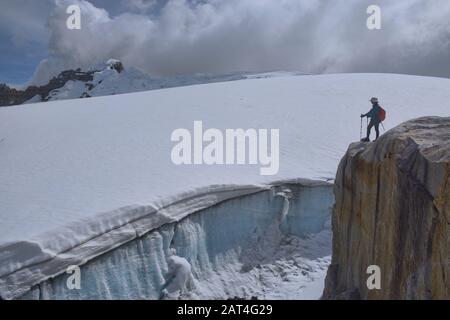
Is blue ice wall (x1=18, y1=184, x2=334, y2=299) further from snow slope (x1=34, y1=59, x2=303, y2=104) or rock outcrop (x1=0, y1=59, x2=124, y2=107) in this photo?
snow slope (x1=34, y1=59, x2=303, y2=104)

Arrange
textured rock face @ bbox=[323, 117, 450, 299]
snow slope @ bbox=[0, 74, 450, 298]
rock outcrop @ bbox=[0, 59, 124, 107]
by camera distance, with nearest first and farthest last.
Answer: textured rock face @ bbox=[323, 117, 450, 299]
snow slope @ bbox=[0, 74, 450, 298]
rock outcrop @ bbox=[0, 59, 124, 107]

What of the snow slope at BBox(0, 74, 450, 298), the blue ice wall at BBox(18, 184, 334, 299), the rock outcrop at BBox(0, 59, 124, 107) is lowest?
the blue ice wall at BBox(18, 184, 334, 299)

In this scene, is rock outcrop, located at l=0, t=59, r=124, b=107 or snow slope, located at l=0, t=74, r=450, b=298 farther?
rock outcrop, located at l=0, t=59, r=124, b=107

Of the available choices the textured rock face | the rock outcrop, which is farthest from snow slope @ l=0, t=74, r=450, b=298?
the rock outcrop

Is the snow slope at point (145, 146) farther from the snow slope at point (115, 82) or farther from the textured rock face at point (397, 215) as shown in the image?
the snow slope at point (115, 82)

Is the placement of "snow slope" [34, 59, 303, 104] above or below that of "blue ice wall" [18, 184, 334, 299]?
above

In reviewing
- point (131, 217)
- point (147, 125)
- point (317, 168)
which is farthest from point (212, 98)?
point (131, 217)

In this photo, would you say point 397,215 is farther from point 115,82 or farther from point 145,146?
point 115,82
